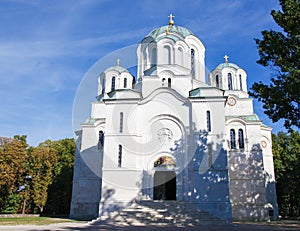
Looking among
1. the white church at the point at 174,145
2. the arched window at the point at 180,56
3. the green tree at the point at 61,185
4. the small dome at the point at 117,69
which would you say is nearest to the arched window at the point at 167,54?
the white church at the point at 174,145

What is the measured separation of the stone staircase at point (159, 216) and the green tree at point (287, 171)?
12.6 meters

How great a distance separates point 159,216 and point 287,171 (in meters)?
16.8

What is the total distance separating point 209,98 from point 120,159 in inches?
283

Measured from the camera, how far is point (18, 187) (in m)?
27.2

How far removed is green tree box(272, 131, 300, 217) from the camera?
2616cm

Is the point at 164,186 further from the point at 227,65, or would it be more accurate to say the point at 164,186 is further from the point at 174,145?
the point at 227,65

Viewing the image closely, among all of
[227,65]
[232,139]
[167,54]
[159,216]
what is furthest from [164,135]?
[227,65]

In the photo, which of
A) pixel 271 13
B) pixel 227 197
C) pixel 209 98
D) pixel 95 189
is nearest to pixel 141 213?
pixel 227 197

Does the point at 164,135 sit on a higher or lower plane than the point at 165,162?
higher

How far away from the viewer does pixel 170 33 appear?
957 inches

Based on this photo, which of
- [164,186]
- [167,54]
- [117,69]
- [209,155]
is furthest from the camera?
[117,69]

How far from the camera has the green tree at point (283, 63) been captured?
10445 mm

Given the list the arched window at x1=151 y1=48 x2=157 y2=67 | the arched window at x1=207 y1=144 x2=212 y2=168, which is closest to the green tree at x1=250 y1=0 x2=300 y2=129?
the arched window at x1=207 y1=144 x2=212 y2=168

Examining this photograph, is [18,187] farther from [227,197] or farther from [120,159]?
[227,197]
